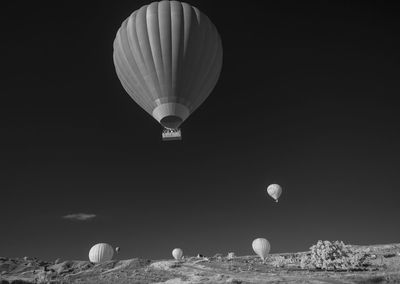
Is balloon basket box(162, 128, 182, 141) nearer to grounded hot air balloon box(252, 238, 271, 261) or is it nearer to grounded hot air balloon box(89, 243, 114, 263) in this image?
grounded hot air balloon box(89, 243, 114, 263)

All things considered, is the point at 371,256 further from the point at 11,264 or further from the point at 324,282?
the point at 11,264

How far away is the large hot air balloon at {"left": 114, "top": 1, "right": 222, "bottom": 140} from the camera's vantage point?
38812 millimetres

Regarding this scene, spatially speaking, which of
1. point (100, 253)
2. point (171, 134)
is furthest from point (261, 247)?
point (171, 134)

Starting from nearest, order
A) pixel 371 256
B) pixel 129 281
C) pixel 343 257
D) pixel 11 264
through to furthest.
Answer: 1. pixel 129 281
2. pixel 343 257
3. pixel 371 256
4. pixel 11 264

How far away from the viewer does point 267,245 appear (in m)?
92.5

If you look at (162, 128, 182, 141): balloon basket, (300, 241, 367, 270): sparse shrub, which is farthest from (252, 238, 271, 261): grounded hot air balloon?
(162, 128, 182, 141): balloon basket

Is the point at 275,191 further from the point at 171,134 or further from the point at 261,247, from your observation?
the point at 171,134

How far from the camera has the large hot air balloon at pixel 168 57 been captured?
3881 centimetres

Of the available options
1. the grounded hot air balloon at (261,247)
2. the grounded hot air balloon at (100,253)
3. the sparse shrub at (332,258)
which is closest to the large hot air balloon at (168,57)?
the sparse shrub at (332,258)

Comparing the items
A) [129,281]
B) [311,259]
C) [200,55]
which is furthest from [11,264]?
[200,55]

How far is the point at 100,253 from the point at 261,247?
41.3 metres

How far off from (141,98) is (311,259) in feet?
132

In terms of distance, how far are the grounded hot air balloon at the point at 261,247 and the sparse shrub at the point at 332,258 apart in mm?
31871

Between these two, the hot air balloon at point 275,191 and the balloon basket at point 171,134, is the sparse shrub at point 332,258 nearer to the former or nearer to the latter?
the hot air balloon at point 275,191
